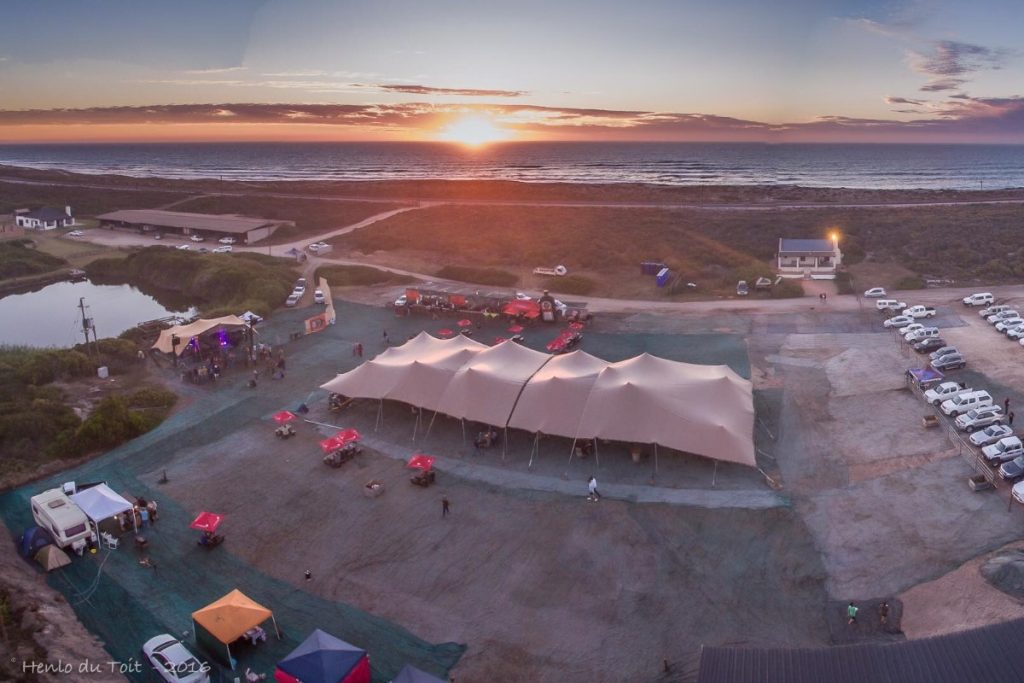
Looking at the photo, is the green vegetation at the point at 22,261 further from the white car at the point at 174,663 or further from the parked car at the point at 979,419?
the parked car at the point at 979,419

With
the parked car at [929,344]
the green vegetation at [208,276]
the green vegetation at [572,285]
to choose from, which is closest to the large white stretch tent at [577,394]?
the parked car at [929,344]

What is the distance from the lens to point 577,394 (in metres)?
28.2

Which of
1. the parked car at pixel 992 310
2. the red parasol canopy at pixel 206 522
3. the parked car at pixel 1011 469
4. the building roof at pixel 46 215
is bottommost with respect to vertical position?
the red parasol canopy at pixel 206 522

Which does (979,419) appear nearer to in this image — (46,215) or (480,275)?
(480,275)

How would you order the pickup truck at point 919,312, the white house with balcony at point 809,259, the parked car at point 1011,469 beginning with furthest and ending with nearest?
the white house with balcony at point 809,259
the pickup truck at point 919,312
the parked car at point 1011,469

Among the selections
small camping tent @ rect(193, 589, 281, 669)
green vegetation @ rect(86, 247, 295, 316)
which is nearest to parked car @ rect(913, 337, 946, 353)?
small camping tent @ rect(193, 589, 281, 669)

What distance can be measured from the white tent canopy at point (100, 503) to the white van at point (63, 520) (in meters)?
0.20

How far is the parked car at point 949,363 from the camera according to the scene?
3394cm

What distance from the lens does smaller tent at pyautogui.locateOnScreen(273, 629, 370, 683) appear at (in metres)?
15.7

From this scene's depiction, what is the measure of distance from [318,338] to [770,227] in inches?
2226

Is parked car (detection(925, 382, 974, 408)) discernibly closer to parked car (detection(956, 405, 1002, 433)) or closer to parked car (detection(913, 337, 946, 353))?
parked car (detection(956, 405, 1002, 433))

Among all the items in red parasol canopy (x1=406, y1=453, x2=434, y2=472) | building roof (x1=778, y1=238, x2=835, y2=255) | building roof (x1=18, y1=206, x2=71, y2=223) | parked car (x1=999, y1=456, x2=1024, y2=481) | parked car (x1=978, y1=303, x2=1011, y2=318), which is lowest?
red parasol canopy (x1=406, y1=453, x2=434, y2=472)

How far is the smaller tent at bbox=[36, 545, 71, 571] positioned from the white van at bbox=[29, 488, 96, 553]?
1.52 feet

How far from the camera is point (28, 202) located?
109m
